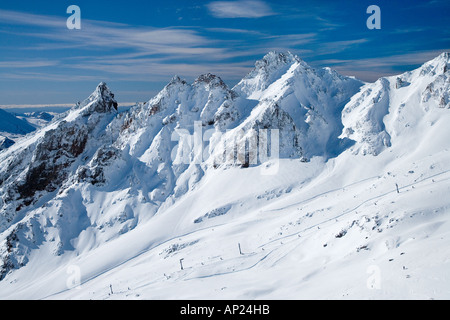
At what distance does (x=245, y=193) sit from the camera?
72250 mm

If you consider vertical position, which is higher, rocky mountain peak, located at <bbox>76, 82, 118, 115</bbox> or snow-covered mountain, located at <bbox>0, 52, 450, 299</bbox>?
rocky mountain peak, located at <bbox>76, 82, 118, 115</bbox>

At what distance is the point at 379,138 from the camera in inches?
3169

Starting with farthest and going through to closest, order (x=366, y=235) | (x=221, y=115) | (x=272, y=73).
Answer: (x=272, y=73) < (x=221, y=115) < (x=366, y=235)

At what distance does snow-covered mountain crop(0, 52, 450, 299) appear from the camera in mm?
24578

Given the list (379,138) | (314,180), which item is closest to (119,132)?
(314,180)

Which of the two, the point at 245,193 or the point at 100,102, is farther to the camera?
the point at 100,102

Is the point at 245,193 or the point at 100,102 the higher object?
the point at 100,102

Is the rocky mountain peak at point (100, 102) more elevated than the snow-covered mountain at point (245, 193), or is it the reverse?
the rocky mountain peak at point (100, 102)

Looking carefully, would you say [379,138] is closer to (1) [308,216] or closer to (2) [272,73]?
(1) [308,216]

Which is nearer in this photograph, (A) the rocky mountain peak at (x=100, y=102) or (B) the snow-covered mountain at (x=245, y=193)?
(B) the snow-covered mountain at (x=245, y=193)

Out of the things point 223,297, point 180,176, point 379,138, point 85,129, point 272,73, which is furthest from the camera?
point 272,73

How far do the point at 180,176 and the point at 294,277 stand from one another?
2668 inches

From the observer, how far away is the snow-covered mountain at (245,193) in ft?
80.6

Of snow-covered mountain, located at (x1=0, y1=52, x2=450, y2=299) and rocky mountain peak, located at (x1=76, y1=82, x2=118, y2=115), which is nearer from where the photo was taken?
snow-covered mountain, located at (x1=0, y1=52, x2=450, y2=299)
